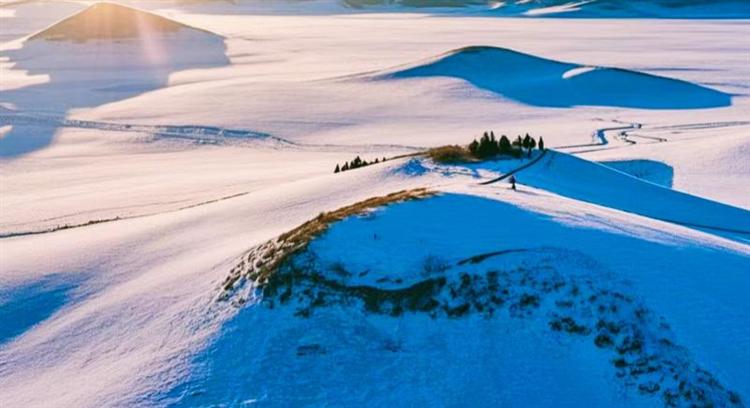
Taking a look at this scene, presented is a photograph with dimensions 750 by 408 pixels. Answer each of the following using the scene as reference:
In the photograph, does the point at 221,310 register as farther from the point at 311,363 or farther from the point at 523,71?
the point at 523,71

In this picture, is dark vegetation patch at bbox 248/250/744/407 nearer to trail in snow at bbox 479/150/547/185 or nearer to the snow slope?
the snow slope

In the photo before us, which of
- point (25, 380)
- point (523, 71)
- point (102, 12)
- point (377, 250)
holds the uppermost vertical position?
point (102, 12)

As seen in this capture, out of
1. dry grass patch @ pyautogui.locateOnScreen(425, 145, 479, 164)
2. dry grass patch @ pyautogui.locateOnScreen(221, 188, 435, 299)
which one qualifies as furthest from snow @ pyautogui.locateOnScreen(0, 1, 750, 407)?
dry grass patch @ pyautogui.locateOnScreen(425, 145, 479, 164)

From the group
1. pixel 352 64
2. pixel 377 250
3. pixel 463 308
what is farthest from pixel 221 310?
pixel 352 64

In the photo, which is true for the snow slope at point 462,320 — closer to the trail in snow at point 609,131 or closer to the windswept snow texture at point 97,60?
the trail in snow at point 609,131

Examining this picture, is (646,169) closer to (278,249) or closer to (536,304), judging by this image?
(536,304)

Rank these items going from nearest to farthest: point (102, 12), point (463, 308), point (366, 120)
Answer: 1. point (463, 308)
2. point (366, 120)
3. point (102, 12)
